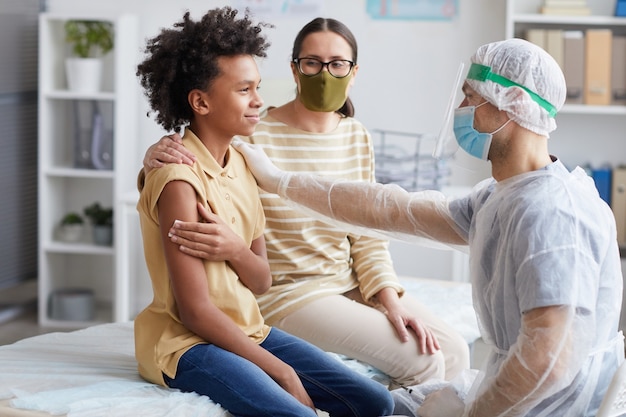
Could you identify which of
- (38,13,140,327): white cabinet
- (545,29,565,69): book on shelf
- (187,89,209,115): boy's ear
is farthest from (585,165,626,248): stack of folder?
(187,89,209,115): boy's ear

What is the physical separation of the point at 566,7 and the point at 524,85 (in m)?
2.13

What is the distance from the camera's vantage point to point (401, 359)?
2051mm

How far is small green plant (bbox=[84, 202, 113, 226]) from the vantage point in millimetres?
4000

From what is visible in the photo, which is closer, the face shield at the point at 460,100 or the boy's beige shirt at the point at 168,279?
the face shield at the point at 460,100

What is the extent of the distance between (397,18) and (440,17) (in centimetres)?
17

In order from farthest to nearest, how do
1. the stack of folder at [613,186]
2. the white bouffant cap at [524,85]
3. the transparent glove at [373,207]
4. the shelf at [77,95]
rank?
the shelf at [77,95]
the stack of folder at [613,186]
the transparent glove at [373,207]
the white bouffant cap at [524,85]

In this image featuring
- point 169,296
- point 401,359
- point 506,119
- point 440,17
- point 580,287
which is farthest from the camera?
point 440,17

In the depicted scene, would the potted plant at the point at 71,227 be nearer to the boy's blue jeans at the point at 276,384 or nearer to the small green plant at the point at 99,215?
the small green plant at the point at 99,215

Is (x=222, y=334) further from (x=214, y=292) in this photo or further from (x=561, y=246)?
(x=561, y=246)

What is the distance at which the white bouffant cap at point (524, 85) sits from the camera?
5.30 feet

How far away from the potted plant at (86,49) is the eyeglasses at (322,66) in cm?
196

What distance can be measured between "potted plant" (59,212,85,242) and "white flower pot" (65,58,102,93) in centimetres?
55

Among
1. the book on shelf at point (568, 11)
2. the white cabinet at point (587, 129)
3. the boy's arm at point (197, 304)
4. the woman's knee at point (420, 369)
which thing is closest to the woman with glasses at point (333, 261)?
the woman's knee at point (420, 369)

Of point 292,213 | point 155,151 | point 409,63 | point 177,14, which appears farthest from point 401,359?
point 177,14
